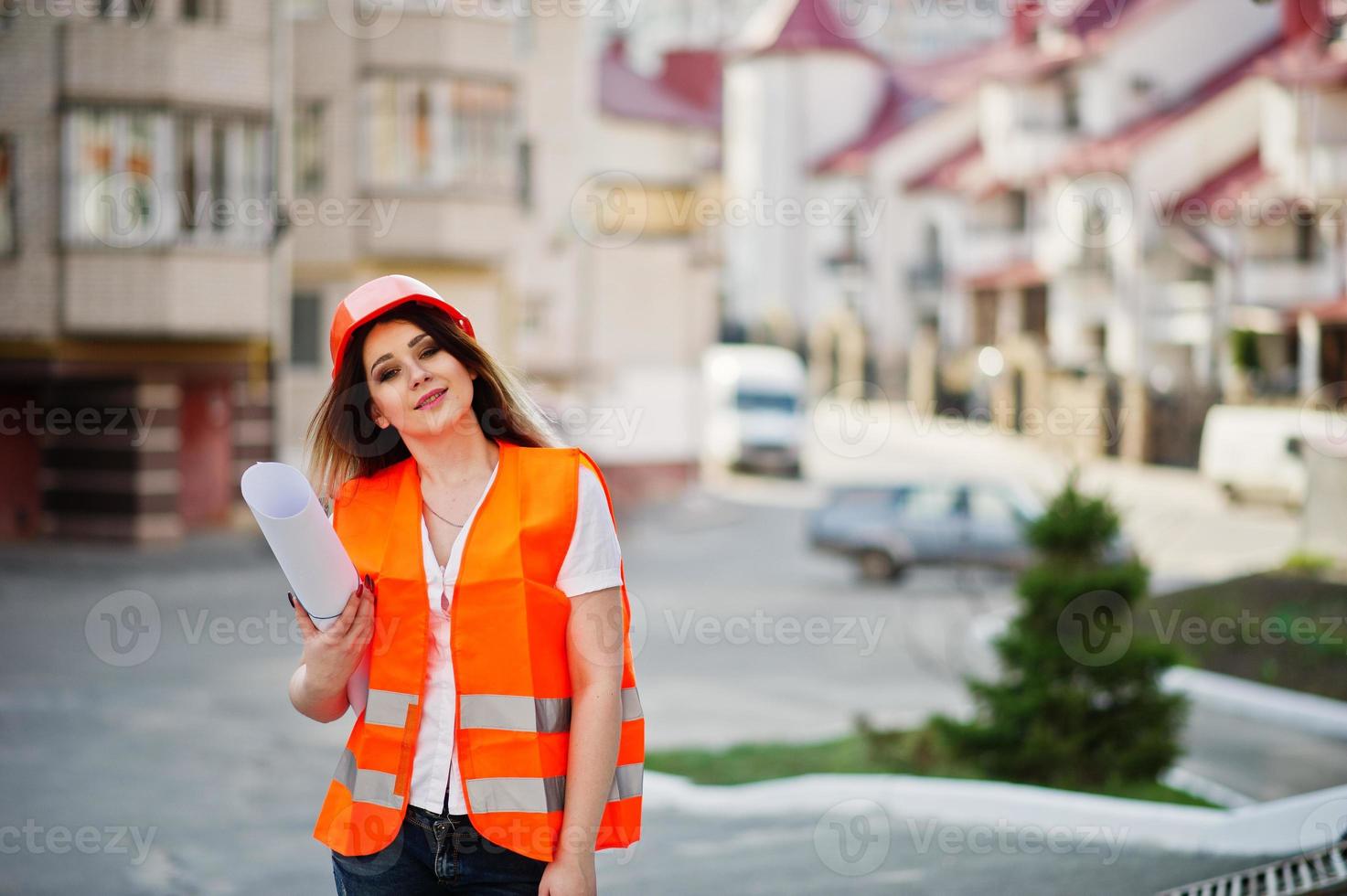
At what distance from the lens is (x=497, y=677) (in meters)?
2.80

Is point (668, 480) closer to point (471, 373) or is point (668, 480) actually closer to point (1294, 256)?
point (1294, 256)

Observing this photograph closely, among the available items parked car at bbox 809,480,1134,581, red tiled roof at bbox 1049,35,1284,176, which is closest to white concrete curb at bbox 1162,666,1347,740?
parked car at bbox 809,480,1134,581

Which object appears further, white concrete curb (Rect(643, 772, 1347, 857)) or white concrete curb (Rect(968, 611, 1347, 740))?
white concrete curb (Rect(968, 611, 1347, 740))

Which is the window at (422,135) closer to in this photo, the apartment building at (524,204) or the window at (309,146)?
the apartment building at (524,204)

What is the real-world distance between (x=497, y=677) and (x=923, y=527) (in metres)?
18.7

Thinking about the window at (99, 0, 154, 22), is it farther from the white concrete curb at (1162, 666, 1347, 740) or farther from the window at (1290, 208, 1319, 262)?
the window at (1290, 208, 1319, 262)

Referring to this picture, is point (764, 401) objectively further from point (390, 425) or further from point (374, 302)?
point (374, 302)

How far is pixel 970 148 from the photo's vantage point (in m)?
57.2

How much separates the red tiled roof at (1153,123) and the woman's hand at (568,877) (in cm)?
3929

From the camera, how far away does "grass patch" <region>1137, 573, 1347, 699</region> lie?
1102 cm

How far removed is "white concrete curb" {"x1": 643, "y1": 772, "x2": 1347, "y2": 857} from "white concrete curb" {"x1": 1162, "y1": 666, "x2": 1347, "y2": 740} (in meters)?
2.67

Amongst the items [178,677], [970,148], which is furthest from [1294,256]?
[178,677]

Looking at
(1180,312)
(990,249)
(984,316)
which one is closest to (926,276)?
(984,316)

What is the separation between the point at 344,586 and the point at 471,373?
501 mm
